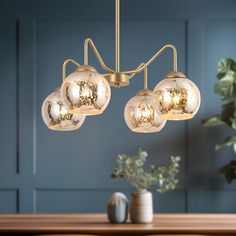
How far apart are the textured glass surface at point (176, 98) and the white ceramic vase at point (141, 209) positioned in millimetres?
744

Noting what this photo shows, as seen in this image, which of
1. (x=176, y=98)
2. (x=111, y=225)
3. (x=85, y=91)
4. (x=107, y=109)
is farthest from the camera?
(x=107, y=109)

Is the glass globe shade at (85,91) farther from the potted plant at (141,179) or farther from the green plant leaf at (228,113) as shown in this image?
the green plant leaf at (228,113)

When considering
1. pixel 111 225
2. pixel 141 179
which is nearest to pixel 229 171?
pixel 141 179

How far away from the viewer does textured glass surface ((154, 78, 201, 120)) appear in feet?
7.16

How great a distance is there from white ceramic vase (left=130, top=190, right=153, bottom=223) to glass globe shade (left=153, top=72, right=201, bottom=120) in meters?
0.74

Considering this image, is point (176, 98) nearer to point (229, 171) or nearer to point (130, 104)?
point (130, 104)

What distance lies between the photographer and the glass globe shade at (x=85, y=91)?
6.81 feet

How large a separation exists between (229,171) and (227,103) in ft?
1.92

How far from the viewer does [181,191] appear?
4.41 metres

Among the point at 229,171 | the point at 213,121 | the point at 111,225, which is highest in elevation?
the point at 213,121

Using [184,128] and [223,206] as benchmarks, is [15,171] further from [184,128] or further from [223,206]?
[223,206]

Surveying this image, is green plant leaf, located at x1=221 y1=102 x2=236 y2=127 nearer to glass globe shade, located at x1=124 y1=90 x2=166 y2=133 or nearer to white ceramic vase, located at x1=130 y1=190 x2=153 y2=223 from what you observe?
white ceramic vase, located at x1=130 y1=190 x2=153 y2=223

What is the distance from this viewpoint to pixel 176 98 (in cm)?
218

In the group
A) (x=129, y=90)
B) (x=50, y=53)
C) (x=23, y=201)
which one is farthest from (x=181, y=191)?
(x=50, y=53)
